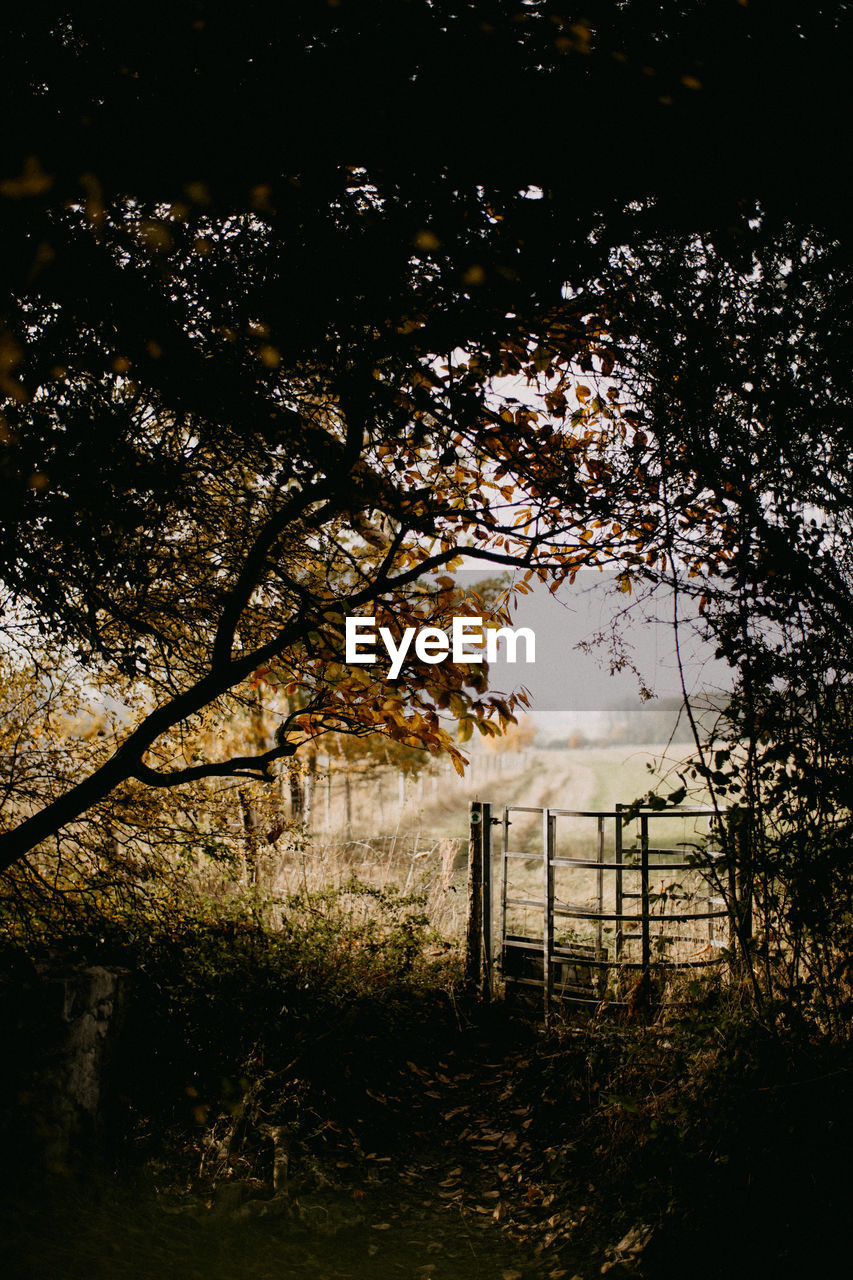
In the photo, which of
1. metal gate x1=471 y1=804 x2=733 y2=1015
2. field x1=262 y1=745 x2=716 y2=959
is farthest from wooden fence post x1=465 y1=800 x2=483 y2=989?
field x1=262 y1=745 x2=716 y2=959

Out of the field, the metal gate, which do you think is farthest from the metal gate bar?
the field

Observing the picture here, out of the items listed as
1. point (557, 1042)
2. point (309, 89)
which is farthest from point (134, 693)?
point (309, 89)

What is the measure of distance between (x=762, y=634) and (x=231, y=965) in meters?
4.58

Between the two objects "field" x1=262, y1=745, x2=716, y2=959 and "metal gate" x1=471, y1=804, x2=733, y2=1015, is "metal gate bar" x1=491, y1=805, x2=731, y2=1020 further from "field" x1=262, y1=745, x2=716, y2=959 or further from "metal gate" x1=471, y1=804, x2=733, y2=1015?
"field" x1=262, y1=745, x2=716, y2=959

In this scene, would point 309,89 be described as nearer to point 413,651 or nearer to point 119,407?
point 119,407

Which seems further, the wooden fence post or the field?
the field
